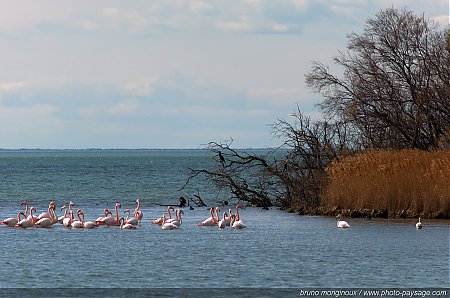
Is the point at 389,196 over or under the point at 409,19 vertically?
under

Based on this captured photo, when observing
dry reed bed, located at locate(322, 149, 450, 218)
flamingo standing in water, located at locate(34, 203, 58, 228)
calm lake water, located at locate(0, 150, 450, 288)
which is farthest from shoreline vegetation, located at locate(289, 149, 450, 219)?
flamingo standing in water, located at locate(34, 203, 58, 228)

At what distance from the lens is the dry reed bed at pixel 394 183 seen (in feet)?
94.0

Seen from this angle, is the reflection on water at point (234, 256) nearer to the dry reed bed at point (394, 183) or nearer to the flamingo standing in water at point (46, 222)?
the flamingo standing in water at point (46, 222)

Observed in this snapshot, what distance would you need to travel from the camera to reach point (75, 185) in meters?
68.1

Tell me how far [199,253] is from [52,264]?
3.58 meters

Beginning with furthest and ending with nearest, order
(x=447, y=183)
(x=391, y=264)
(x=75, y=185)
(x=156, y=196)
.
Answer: (x=75, y=185) < (x=156, y=196) < (x=447, y=183) < (x=391, y=264)

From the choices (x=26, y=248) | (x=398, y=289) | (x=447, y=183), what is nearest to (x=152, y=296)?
(x=398, y=289)

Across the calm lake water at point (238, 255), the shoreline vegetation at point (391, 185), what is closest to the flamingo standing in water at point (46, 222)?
the calm lake water at point (238, 255)

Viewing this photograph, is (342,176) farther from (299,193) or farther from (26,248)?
(26,248)

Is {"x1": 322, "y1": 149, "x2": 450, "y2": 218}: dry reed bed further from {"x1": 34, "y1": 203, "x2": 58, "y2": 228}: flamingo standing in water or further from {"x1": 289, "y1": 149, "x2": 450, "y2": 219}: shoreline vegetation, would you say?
{"x1": 34, "y1": 203, "x2": 58, "y2": 228}: flamingo standing in water

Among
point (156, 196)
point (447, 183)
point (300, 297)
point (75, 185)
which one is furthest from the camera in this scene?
point (75, 185)

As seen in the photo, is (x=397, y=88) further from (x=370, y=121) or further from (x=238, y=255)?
(x=238, y=255)

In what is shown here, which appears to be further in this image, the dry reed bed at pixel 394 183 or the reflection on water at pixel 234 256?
the dry reed bed at pixel 394 183

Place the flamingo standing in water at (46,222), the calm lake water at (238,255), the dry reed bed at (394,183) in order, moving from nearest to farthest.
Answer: the calm lake water at (238,255), the dry reed bed at (394,183), the flamingo standing in water at (46,222)
